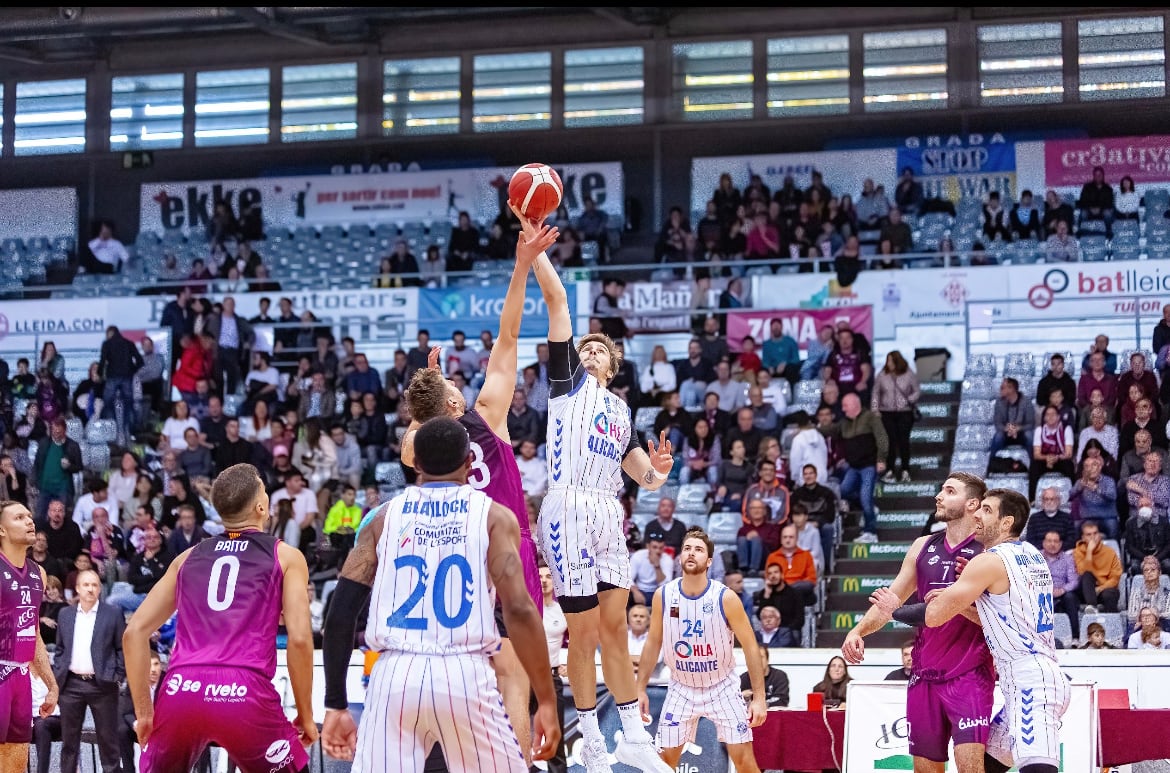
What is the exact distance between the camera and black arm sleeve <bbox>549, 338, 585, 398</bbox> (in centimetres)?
866

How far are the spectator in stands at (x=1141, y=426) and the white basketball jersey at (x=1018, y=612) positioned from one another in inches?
386

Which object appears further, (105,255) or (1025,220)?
(105,255)

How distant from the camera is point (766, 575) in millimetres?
16312

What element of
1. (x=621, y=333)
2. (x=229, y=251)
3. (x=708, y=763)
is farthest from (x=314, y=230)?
(x=708, y=763)

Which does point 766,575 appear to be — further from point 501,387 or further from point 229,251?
point 229,251

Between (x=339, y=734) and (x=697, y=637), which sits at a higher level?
(x=339, y=734)

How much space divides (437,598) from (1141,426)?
13.9 metres

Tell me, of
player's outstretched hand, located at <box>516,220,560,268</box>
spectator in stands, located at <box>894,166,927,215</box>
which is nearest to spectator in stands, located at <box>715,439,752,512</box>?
spectator in stands, located at <box>894,166,927,215</box>

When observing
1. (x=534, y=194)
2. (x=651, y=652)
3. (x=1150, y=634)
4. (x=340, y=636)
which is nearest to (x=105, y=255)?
(x=651, y=652)

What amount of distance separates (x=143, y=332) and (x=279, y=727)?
18.8m

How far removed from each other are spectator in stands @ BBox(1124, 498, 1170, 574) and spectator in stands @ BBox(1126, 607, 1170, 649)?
140cm

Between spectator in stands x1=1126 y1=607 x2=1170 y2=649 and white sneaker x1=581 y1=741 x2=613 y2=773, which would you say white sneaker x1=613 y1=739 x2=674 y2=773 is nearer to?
white sneaker x1=581 y1=741 x2=613 y2=773

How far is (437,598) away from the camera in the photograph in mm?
5973

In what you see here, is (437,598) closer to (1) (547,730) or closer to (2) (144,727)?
(1) (547,730)
